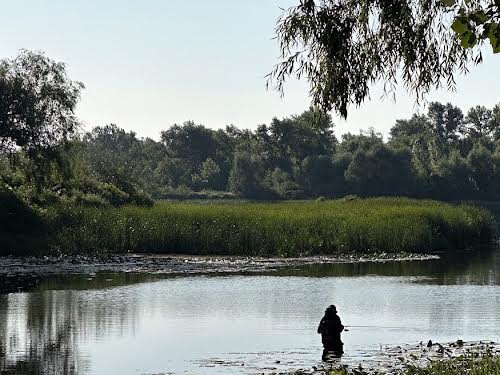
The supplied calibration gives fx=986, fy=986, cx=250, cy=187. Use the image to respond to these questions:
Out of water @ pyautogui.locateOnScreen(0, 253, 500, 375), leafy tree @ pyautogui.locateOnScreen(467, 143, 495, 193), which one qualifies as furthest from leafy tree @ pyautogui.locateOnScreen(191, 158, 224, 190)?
water @ pyautogui.locateOnScreen(0, 253, 500, 375)

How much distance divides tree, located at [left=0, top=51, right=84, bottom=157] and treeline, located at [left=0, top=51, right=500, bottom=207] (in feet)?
0.18

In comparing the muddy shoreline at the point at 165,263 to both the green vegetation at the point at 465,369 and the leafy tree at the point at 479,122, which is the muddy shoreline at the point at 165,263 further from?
the leafy tree at the point at 479,122

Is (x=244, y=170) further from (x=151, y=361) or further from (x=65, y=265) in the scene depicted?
(x=151, y=361)

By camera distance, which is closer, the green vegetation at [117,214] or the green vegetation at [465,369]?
the green vegetation at [465,369]

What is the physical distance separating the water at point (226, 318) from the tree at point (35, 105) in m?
17.6

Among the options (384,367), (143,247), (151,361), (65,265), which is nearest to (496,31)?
(384,367)

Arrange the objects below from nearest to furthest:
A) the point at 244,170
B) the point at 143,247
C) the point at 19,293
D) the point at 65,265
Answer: the point at 19,293 < the point at 65,265 < the point at 143,247 < the point at 244,170

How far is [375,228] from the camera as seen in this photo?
4722cm

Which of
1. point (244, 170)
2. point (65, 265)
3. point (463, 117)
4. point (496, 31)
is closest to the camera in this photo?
point (496, 31)

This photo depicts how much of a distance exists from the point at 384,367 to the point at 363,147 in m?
102

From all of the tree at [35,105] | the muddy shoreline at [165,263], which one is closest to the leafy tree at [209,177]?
the tree at [35,105]

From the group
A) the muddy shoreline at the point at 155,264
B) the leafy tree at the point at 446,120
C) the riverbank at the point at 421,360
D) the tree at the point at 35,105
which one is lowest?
the riverbank at the point at 421,360

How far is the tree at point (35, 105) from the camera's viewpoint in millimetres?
51531

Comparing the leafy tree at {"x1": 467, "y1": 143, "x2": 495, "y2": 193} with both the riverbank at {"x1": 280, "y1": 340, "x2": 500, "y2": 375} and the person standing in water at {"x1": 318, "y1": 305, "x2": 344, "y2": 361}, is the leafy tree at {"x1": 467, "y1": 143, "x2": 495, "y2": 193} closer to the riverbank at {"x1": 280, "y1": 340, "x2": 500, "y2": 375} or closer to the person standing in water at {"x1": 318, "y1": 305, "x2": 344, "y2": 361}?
the riverbank at {"x1": 280, "y1": 340, "x2": 500, "y2": 375}
